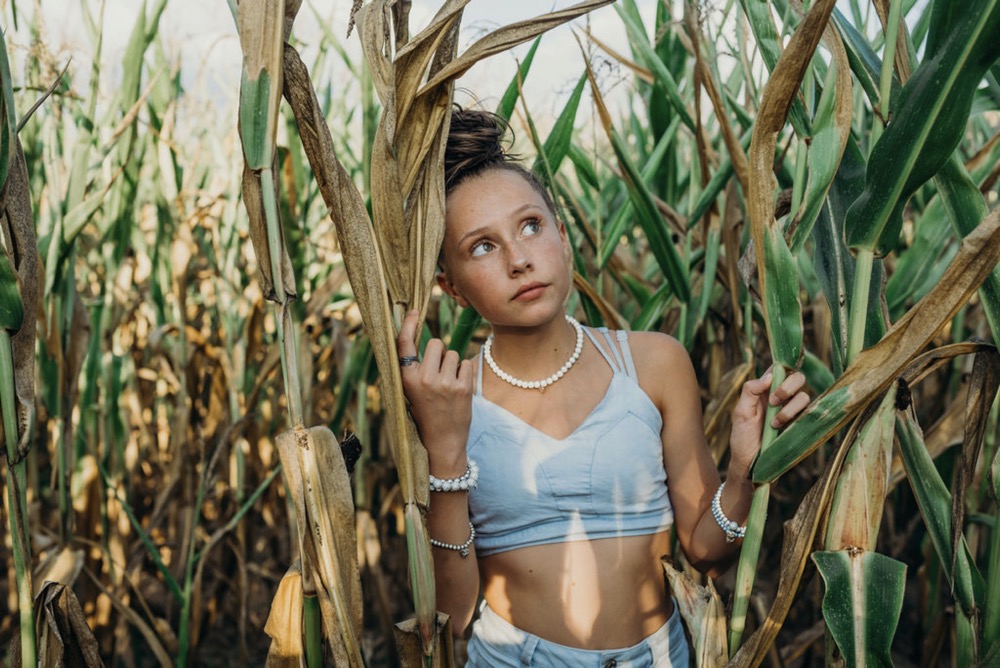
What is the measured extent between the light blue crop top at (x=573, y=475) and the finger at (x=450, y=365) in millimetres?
243

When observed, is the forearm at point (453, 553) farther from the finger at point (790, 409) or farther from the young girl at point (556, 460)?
the finger at point (790, 409)

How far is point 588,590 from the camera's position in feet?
3.07

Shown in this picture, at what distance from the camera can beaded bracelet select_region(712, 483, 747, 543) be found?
84cm

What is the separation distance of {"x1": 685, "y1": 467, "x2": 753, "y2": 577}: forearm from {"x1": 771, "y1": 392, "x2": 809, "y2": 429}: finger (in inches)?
6.4

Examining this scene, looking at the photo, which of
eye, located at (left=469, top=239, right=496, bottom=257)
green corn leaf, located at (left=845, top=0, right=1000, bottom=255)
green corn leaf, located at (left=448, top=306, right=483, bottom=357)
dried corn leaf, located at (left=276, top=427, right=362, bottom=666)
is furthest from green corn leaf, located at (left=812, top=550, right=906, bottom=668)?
green corn leaf, located at (left=448, top=306, right=483, bottom=357)

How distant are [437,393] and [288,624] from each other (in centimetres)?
20

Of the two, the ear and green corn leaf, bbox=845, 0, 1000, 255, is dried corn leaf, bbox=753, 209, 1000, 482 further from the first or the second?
the ear

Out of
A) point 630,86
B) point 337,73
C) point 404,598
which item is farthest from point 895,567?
point 337,73

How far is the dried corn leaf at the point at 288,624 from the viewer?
64 centimetres

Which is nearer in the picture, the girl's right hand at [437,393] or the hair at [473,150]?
the girl's right hand at [437,393]

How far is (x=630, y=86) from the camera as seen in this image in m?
1.57

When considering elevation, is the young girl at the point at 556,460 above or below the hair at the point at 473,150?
below

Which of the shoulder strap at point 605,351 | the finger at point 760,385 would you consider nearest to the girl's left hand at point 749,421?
the finger at point 760,385

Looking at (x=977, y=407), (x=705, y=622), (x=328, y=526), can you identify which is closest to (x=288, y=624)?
(x=328, y=526)
